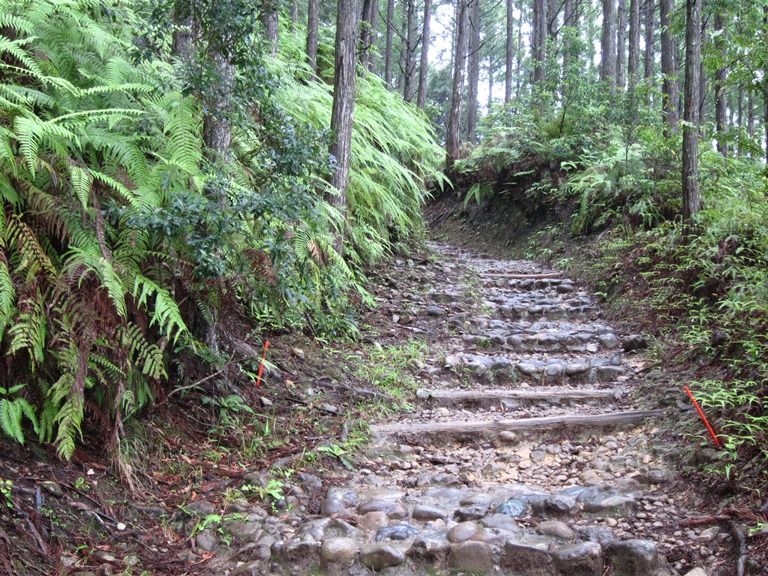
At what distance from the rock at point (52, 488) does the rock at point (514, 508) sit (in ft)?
7.49

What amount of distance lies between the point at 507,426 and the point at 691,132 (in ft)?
14.7

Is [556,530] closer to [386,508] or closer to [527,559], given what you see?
[527,559]

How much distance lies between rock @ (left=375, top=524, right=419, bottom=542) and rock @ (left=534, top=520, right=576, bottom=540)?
0.66 meters

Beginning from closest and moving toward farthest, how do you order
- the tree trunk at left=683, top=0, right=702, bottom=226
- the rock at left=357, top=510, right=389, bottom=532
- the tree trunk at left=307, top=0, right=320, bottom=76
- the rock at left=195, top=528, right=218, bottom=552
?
the rock at left=195, top=528, right=218, bottom=552
the rock at left=357, top=510, right=389, bottom=532
the tree trunk at left=683, top=0, right=702, bottom=226
the tree trunk at left=307, top=0, right=320, bottom=76

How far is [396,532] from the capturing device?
3.08m

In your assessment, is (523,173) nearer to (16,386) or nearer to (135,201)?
(135,201)

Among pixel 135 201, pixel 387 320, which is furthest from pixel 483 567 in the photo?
pixel 387 320

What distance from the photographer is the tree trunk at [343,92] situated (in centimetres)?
647

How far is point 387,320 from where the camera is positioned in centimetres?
666

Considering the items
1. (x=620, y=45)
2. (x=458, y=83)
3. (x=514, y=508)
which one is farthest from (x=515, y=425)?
(x=620, y=45)

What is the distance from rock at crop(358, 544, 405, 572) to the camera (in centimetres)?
285

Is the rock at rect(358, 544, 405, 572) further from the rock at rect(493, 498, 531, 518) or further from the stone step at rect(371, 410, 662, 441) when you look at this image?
the stone step at rect(371, 410, 662, 441)

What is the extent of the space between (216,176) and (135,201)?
1.88 ft

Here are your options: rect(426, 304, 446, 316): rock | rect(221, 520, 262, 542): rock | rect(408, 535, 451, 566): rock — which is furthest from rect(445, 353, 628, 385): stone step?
rect(221, 520, 262, 542): rock
